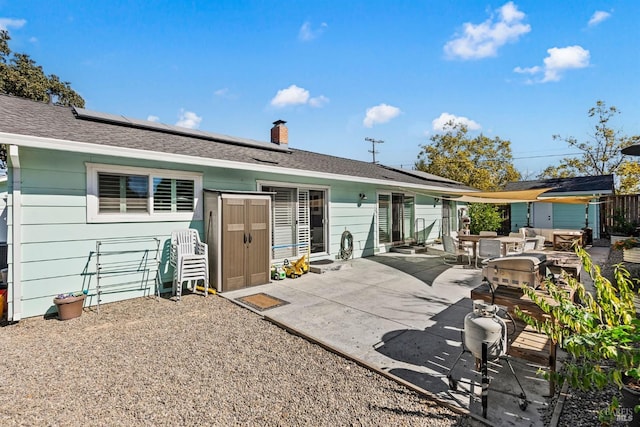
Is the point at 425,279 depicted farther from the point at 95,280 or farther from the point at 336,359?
the point at 95,280

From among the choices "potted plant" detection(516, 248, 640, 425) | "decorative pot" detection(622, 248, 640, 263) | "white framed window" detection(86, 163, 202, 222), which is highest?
"white framed window" detection(86, 163, 202, 222)

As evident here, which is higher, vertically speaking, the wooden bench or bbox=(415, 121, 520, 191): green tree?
bbox=(415, 121, 520, 191): green tree

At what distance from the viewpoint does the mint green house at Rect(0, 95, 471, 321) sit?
414cm

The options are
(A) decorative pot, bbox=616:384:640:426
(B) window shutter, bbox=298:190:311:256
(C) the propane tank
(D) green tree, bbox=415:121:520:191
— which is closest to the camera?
(A) decorative pot, bbox=616:384:640:426

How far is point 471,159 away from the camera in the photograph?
23812 mm

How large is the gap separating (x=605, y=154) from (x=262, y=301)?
25.5 meters

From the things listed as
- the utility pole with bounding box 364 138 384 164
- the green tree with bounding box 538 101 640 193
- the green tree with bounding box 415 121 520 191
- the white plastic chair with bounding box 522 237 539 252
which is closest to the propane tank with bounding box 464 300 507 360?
the white plastic chair with bounding box 522 237 539 252

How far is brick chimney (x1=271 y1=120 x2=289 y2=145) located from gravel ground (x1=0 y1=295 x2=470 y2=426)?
24.2 ft

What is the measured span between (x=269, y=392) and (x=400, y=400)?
1.12 m

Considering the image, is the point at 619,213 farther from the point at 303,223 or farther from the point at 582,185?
the point at 303,223

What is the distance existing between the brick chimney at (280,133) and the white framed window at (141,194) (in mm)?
4787

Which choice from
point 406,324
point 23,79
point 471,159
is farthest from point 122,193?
point 471,159

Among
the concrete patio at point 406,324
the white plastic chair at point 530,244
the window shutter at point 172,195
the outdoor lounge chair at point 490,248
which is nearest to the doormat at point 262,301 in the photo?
the concrete patio at point 406,324

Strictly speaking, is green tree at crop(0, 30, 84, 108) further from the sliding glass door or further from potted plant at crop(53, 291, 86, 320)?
the sliding glass door
